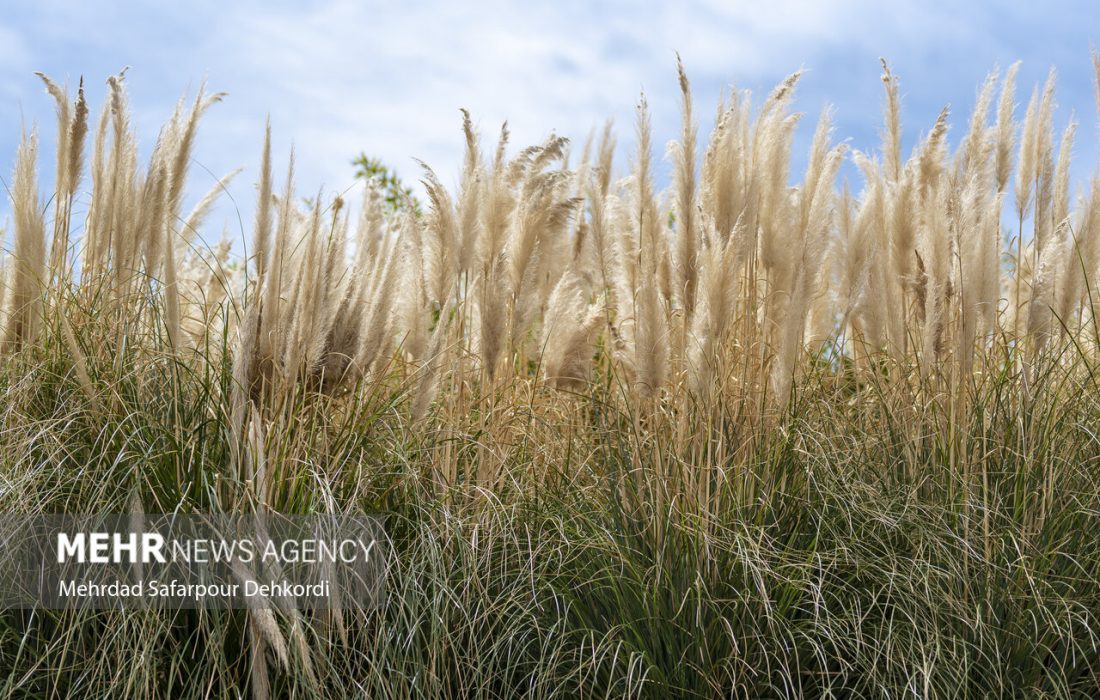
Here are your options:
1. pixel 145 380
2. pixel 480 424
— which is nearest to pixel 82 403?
pixel 145 380

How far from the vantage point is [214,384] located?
334 cm

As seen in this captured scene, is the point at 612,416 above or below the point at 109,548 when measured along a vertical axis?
above

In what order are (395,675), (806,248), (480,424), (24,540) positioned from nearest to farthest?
1. (395,675)
2. (24,540)
3. (806,248)
4. (480,424)

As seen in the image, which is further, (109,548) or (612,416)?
(612,416)

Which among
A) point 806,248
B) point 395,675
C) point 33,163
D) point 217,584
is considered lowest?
point 395,675

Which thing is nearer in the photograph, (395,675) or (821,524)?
(395,675)

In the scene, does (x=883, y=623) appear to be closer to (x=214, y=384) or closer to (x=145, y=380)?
(x=214, y=384)

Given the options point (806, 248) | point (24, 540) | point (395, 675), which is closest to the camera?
point (395, 675)

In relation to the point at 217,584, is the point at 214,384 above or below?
above

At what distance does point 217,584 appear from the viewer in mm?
2777

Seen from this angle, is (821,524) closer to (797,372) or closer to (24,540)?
(797,372)

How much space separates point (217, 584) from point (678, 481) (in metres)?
1.30

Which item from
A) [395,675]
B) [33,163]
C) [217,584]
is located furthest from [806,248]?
[33,163]

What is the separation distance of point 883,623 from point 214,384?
2135mm
